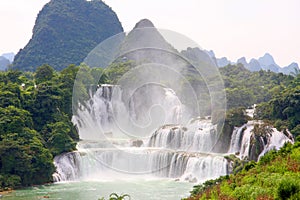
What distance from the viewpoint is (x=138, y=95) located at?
24.6 meters

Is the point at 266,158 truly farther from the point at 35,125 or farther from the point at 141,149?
the point at 35,125

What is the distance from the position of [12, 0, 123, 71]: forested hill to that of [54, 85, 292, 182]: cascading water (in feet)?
86.9

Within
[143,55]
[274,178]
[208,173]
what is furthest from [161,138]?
[274,178]

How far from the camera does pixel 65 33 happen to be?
4919cm

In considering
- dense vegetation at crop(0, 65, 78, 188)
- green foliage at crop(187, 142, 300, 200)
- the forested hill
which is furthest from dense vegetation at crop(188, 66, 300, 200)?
the forested hill

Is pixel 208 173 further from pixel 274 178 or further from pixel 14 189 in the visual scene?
pixel 274 178

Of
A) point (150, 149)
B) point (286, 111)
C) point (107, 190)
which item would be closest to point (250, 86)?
point (286, 111)

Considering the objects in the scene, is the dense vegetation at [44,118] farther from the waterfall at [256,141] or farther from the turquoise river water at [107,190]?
the turquoise river water at [107,190]

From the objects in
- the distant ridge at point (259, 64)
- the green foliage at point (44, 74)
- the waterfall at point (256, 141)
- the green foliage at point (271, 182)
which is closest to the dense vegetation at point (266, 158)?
the green foliage at point (271, 182)

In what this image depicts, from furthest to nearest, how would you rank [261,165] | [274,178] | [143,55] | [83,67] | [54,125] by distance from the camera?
1. [143,55]
2. [83,67]
3. [54,125]
4. [261,165]
5. [274,178]

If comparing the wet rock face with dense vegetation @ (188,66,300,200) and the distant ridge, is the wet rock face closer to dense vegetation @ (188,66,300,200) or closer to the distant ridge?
dense vegetation @ (188,66,300,200)

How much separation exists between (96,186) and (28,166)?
2620 mm

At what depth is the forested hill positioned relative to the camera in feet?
157

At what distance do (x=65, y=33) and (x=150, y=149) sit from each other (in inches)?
1314
